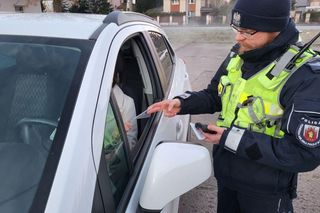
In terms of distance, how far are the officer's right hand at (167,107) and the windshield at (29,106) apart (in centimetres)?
61

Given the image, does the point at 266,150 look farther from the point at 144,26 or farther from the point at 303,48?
the point at 144,26

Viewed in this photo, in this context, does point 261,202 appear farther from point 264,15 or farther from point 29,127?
point 29,127

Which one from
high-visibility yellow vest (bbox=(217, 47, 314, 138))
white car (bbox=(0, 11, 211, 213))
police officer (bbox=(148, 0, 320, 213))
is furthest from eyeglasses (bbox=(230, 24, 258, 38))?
white car (bbox=(0, 11, 211, 213))

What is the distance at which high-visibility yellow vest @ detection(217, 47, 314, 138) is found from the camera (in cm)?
165

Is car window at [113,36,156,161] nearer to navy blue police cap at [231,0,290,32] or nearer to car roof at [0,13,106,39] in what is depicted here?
car roof at [0,13,106,39]

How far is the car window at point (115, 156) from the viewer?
1520 mm

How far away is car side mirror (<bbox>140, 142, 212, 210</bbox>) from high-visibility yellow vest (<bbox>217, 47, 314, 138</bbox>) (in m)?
0.27

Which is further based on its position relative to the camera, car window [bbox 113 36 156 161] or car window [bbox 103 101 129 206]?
car window [bbox 113 36 156 161]

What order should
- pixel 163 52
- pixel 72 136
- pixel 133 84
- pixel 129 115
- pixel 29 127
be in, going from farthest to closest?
pixel 163 52 → pixel 133 84 → pixel 129 115 → pixel 29 127 → pixel 72 136

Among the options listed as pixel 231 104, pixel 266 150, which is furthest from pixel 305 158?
pixel 231 104

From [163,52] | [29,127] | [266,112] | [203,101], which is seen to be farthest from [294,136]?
[163,52]

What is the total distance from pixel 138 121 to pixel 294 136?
109cm

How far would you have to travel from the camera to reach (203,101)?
2164mm

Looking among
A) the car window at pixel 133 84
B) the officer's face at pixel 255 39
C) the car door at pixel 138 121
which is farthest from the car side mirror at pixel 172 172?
the car window at pixel 133 84
